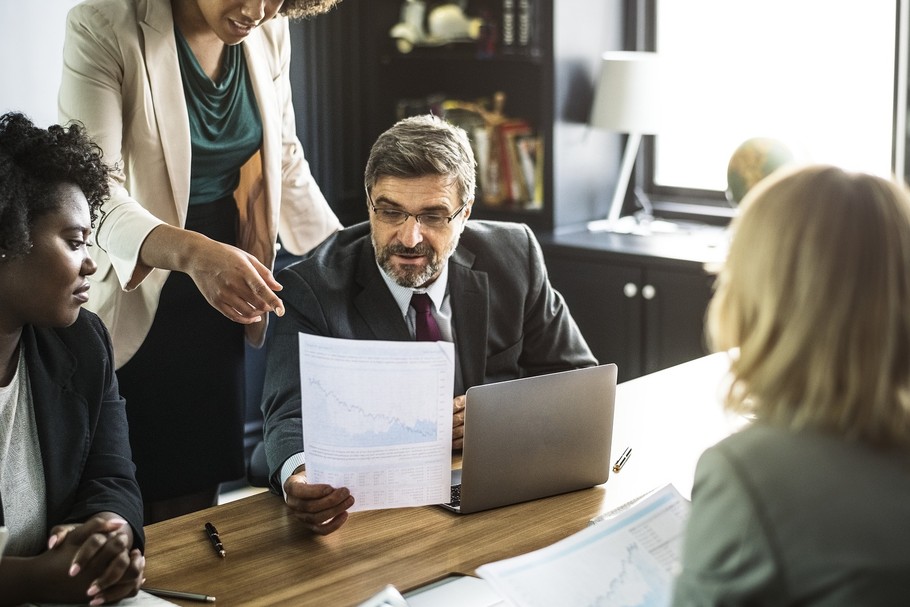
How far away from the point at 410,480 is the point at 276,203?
3.42 ft

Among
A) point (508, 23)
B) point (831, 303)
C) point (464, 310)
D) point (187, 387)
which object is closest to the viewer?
point (831, 303)

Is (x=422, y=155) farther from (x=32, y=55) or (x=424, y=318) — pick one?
(x=32, y=55)

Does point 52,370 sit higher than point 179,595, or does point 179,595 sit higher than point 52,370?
point 52,370

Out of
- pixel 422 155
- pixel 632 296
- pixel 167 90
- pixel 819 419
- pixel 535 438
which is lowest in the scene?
pixel 632 296

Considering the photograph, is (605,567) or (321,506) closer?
(605,567)

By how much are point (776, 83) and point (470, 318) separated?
2202 millimetres

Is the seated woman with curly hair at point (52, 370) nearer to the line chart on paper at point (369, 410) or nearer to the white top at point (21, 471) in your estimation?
the white top at point (21, 471)

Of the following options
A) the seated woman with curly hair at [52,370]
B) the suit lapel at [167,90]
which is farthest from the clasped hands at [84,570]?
the suit lapel at [167,90]

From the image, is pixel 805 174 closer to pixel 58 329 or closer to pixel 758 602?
pixel 758 602

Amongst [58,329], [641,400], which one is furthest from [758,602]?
[641,400]

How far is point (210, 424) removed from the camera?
8.47ft

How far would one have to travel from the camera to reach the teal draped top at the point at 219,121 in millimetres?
2312

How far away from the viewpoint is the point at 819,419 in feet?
3.00

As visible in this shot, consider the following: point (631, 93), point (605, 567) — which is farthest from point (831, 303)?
point (631, 93)
